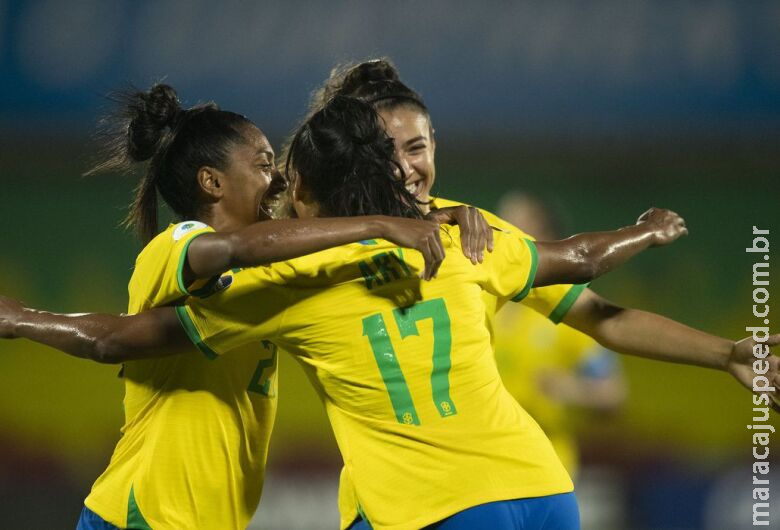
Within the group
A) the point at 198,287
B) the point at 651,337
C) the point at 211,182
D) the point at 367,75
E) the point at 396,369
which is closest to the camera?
the point at 396,369

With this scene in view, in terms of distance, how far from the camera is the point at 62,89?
583 centimetres

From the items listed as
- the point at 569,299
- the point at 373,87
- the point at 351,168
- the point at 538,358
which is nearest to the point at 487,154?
the point at 538,358

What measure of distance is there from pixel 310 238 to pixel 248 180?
1.93 feet

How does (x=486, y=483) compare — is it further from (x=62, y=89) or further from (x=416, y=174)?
(x=62, y=89)

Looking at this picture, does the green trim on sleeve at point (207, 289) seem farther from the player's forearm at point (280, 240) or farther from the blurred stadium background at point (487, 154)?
the blurred stadium background at point (487, 154)

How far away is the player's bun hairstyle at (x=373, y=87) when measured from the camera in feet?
9.46

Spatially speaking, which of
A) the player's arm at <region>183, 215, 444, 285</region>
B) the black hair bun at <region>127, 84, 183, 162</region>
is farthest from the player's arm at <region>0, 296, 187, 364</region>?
the black hair bun at <region>127, 84, 183, 162</region>

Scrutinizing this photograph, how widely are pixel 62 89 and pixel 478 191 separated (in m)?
2.34

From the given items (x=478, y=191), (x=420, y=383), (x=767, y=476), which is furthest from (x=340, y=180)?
(x=767, y=476)

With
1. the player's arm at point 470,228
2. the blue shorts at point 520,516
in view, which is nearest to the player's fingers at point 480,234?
the player's arm at point 470,228

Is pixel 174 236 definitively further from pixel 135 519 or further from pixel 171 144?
pixel 135 519

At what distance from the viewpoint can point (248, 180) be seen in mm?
2562

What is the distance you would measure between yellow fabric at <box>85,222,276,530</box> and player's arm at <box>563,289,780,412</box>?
0.87 m

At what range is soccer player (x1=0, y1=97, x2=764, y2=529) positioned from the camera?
2076mm
